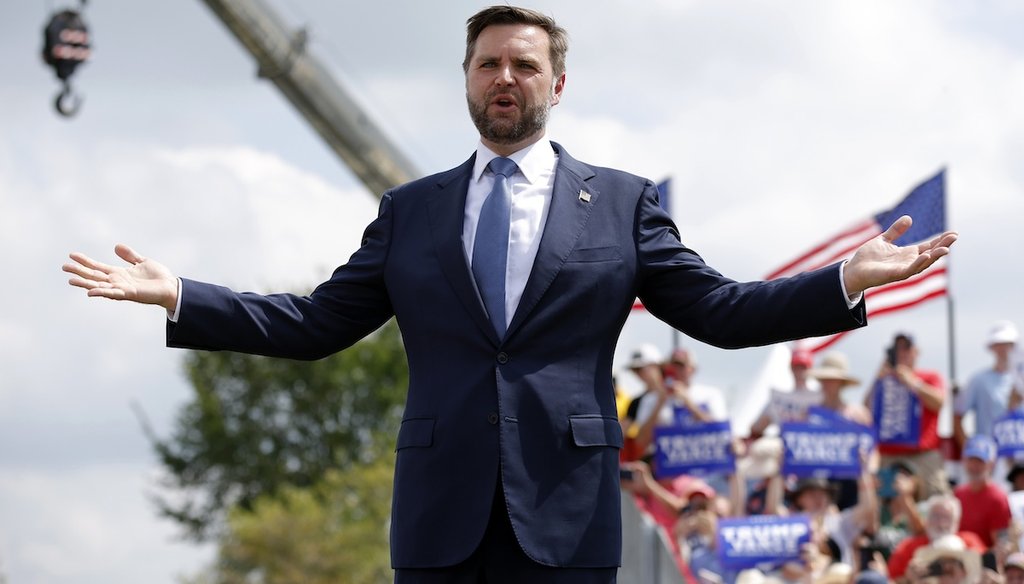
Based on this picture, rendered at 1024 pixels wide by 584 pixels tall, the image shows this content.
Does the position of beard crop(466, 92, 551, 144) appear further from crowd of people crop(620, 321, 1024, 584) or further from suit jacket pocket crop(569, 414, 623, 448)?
crowd of people crop(620, 321, 1024, 584)

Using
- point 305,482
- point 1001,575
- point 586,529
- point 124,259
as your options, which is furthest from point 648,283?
point 305,482

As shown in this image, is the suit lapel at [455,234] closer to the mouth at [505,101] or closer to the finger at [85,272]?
the mouth at [505,101]

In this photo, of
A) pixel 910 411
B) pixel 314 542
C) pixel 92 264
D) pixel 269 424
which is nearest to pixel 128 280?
pixel 92 264

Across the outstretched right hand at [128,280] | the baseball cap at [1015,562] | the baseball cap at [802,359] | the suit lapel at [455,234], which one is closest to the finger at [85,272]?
the outstretched right hand at [128,280]

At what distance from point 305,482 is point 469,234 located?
51.6 m

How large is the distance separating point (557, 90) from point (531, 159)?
177 millimetres

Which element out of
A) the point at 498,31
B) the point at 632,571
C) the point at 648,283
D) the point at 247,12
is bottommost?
the point at 632,571

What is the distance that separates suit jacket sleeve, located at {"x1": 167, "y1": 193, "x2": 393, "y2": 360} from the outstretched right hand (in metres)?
0.05

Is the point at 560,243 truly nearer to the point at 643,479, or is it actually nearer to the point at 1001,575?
the point at 1001,575

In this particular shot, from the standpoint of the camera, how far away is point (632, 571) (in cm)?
1039

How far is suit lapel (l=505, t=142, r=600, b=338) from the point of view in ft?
13.2

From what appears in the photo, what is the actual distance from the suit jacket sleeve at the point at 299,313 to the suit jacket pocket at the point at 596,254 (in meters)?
0.50

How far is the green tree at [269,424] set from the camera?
2185 inches

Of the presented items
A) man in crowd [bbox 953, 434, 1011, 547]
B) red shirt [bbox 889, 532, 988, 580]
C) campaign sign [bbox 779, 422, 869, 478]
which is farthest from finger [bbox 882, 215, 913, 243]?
campaign sign [bbox 779, 422, 869, 478]
